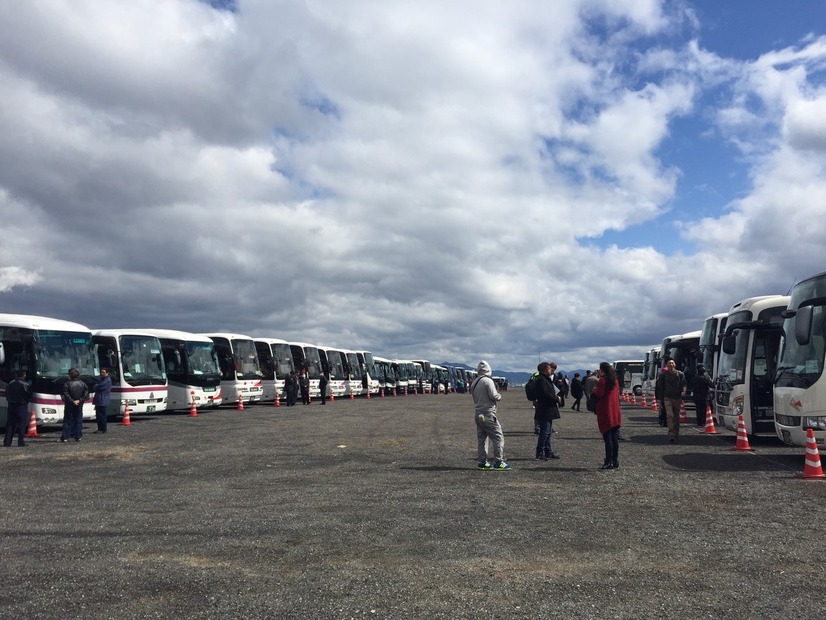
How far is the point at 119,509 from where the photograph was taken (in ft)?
31.1

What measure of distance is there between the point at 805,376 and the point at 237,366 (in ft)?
85.3

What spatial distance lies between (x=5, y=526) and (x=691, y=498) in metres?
8.69

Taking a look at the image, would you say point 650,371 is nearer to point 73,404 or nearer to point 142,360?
point 142,360

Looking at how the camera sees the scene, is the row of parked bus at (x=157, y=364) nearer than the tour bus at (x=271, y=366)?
Yes

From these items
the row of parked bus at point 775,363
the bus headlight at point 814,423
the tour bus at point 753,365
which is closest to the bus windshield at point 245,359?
the row of parked bus at point 775,363

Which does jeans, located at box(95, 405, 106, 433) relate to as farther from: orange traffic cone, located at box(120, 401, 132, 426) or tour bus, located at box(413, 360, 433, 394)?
tour bus, located at box(413, 360, 433, 394)

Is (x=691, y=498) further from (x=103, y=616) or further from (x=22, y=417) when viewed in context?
(x=22, y=417)

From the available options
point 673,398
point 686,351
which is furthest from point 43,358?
point 686,351

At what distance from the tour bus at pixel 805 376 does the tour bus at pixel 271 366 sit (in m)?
27.1

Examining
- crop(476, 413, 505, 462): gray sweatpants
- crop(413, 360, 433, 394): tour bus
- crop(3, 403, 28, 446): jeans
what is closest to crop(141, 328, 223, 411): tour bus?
crop(3, 403, 28, 446): jeans

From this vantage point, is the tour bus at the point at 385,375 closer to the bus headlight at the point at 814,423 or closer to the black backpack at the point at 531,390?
the black backpack at the point at 531,390

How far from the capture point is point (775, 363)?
17641 millimetres

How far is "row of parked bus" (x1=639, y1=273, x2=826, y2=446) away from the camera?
12.7m

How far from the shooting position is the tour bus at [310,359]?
1597 inches
